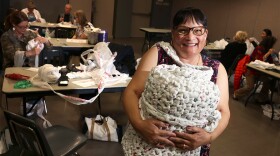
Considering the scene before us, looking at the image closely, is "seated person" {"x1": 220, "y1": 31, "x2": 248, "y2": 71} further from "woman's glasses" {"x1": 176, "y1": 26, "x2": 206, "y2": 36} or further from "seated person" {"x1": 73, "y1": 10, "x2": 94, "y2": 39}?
"woman's glasses" {"x1": 176, "y1": 26, "x2": 206, "y2": 36}

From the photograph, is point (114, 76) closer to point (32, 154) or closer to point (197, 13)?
point (32, 154)

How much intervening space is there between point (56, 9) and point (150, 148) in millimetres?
8398

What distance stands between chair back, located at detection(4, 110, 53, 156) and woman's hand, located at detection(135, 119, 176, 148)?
26.4 inches

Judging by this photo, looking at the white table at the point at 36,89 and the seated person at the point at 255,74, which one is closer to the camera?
the white table at the point at 36,89

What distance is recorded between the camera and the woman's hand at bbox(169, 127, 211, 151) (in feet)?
→ 3.37

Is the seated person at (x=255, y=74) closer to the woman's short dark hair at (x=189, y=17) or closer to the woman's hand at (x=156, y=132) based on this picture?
the woman's short dark hair at (x=189, y=17)

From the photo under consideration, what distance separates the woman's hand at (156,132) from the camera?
3.35 ft

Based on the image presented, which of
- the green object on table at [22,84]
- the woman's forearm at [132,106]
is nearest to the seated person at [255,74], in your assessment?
the green object on table at [22,84]

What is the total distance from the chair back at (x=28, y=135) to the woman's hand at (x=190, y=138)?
30.8 inches

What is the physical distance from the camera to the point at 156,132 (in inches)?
40.2

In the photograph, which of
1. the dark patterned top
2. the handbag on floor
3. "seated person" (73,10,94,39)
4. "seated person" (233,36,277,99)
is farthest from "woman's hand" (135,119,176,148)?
"seated person" (233,36,277,99)

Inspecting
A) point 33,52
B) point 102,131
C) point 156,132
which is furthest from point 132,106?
point 33,52

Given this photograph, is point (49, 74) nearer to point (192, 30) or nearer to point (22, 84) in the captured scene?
point (22, 84)

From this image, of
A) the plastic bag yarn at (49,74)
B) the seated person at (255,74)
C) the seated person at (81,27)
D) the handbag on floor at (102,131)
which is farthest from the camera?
the seated person at (255,74)
